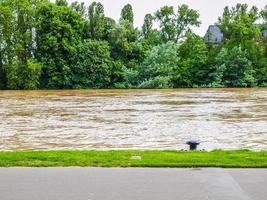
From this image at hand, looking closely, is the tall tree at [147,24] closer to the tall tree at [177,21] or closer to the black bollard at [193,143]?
the tall tree at [177,21]

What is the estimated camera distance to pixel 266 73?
59156 mm

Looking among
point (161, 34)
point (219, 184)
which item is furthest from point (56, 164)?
point (161, 34)

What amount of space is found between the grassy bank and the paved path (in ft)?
1.03

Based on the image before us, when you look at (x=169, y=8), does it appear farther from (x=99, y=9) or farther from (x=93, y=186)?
(x=93, y=186)

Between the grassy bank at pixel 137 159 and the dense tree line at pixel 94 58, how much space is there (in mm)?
47298

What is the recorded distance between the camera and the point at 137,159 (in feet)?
26.3

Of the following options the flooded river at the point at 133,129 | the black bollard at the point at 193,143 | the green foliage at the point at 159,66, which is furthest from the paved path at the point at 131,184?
the green foliage at the point at 159,66

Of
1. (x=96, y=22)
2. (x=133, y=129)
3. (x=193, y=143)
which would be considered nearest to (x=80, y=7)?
Answer: (x=96, y=22)

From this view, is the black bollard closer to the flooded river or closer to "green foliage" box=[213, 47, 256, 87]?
the flooded river

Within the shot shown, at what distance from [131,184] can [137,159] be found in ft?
5.54

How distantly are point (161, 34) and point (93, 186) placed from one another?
222 ft

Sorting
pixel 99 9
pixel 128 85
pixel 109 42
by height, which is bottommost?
pixel 128 85

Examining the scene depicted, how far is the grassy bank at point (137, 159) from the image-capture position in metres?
7.54

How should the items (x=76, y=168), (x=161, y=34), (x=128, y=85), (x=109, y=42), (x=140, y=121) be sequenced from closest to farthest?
A: (x=76, y=168) → (x=140, y=121) → (x=128, y=85) → (x=109, y=42) → (x=161, y=34)
